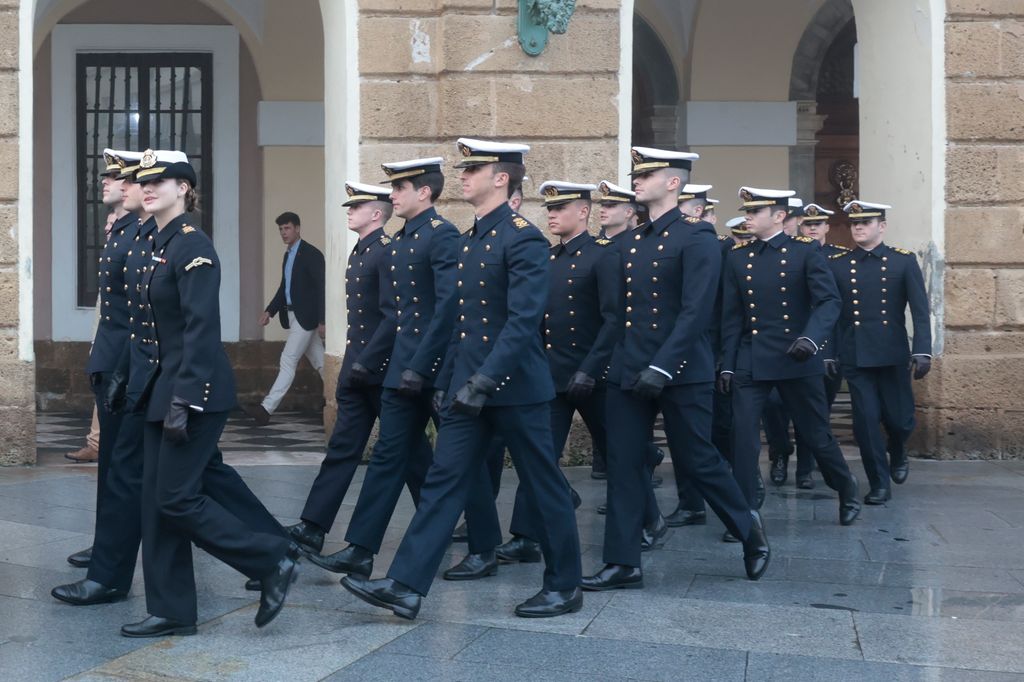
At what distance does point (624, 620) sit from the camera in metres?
5.84

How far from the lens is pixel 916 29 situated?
35.0 ft

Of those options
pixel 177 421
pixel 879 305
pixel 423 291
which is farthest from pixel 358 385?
pixel 879 305

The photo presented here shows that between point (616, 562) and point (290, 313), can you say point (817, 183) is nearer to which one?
point (290, 313)

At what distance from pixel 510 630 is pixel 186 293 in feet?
5.32

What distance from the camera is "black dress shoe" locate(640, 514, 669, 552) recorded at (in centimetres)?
734

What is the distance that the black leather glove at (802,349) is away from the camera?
7.71 m

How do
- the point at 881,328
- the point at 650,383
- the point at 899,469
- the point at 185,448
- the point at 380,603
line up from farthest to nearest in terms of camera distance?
the point at 899,469 < the point at 881,328 < the point at 650,383 < the point at 380,603 < the point at 185,448

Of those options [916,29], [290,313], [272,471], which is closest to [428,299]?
[272,471]

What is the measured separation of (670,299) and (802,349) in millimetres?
1409

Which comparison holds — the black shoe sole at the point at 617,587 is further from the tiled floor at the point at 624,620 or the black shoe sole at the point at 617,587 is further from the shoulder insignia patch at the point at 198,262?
the shoulder insignia patch at the point at 198,262

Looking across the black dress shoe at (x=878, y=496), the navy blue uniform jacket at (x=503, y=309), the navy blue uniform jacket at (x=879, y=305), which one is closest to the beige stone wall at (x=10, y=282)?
the navy blue uniform jacket at (x=503, y=309)

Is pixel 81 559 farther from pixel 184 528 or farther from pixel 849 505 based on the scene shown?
pixel 849 505

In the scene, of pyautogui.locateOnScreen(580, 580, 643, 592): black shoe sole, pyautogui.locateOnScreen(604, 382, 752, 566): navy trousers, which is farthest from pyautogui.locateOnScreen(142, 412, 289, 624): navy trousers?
pyautogui.locateOnScreen(604, 382, 752, 566): navy trousers

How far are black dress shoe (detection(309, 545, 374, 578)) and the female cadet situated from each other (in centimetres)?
86
